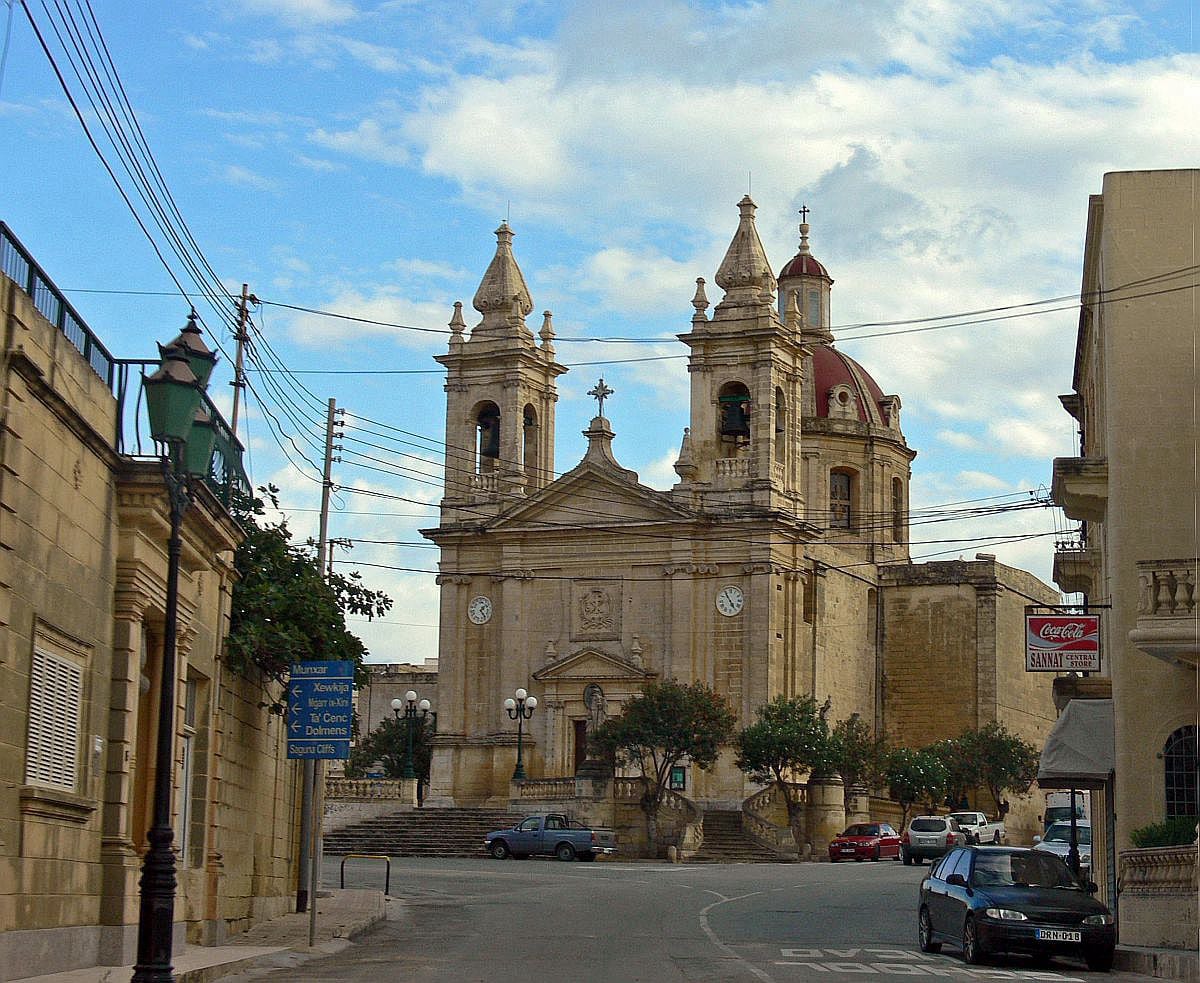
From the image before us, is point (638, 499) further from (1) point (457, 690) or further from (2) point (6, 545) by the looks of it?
(2) point (6, 545)

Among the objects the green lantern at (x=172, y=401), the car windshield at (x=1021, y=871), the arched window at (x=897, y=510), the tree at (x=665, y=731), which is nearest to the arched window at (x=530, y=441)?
the tree at (x=665, y=731)

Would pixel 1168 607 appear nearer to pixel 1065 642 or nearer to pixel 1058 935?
pixel 1058 935

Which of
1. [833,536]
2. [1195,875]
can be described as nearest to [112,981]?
[1195,875]

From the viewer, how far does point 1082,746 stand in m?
27.6

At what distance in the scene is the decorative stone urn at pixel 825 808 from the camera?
186ft

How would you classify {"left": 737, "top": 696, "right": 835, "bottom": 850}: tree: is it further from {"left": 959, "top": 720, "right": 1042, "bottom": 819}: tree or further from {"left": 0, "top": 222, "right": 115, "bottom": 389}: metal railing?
{"left": 0, "top": 222, "right": 115, "bottom": 389}: metal railing

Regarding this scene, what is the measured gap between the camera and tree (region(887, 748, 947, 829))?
62.5 metres

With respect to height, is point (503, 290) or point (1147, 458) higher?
point (503, 290)

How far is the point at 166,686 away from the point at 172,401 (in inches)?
85.5

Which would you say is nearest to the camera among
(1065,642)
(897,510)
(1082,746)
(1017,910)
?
(1017,910)

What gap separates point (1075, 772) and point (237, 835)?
11970 millimetres

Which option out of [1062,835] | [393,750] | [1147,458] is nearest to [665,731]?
[1062,835]

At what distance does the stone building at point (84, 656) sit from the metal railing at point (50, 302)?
0.02 metres

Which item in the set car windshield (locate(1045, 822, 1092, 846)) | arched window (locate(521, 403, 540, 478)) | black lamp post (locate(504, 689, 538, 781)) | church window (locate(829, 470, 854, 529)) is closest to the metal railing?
car windshield (locate(1045, 822, 1092, 846))
